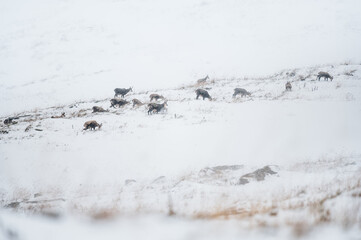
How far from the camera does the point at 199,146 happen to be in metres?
10.9

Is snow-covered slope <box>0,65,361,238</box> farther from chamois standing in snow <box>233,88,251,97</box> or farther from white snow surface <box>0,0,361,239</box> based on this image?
chamois standing in snow <box>233,88,251,97</box>

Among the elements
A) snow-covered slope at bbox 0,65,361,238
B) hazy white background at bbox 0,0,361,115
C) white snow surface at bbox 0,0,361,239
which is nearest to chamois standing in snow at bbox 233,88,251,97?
white snow surface at bbox 0,0,361,239

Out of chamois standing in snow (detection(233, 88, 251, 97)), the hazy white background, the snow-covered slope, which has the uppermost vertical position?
the hazy white background

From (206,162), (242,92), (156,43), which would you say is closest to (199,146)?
(206,162)

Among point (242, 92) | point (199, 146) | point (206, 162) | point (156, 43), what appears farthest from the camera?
point (156, 43)

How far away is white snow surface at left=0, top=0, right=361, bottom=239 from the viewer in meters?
4.21

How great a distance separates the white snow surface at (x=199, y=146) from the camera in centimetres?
421

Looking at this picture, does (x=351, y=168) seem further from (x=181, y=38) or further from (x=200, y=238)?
(x=181, y=38)

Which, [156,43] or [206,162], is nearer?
[206,162]

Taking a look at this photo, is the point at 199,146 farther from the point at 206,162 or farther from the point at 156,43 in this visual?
the point at 156,43

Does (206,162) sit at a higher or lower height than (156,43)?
lower

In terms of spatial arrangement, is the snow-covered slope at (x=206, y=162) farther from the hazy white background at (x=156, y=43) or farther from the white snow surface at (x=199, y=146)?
the hazy white background at (x=156, y=43)

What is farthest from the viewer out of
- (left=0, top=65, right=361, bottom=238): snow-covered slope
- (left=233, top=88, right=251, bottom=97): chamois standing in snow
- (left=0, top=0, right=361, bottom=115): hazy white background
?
(left=0, top=0, right=361, bottom=115): hazy white background

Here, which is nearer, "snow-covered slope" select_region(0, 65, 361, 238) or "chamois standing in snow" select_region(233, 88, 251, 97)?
"snow-covered slope" select_region(0, 65, 361, 238)
